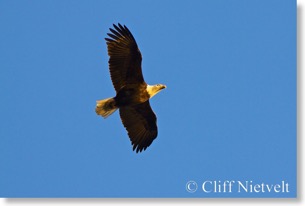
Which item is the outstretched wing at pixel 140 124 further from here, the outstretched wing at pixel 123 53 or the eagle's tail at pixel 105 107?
the outstretched wing at pixel 123 53

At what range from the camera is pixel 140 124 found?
37.6 feet

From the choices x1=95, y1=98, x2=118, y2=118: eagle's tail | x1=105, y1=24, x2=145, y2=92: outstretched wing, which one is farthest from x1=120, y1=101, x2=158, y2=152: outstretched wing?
x1=105, y1=24, x2=145, y2=92: outstretched wing

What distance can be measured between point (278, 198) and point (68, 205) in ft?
10.3

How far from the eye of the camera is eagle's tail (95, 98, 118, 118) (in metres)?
10.7

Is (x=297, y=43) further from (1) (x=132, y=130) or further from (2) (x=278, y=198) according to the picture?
(1) (x=132, y=130)

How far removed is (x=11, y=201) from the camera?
31.0 feet

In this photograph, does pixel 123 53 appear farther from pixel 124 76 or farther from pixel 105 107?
pixel 105 107

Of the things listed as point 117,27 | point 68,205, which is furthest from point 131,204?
point 117,27

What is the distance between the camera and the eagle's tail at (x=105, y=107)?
1068cm

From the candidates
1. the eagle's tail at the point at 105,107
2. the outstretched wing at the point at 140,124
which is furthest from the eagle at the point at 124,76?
the outstretched wing at the point at 140,124

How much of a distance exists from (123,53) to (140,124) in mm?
1590

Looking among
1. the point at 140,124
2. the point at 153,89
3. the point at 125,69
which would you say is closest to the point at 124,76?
the point at 125,69

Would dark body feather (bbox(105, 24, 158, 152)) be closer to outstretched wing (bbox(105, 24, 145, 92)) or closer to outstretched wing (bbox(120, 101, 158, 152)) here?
outstretched wing (bbox(105, 24, 145, 92))

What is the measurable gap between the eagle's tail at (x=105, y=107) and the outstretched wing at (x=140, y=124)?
651mm
